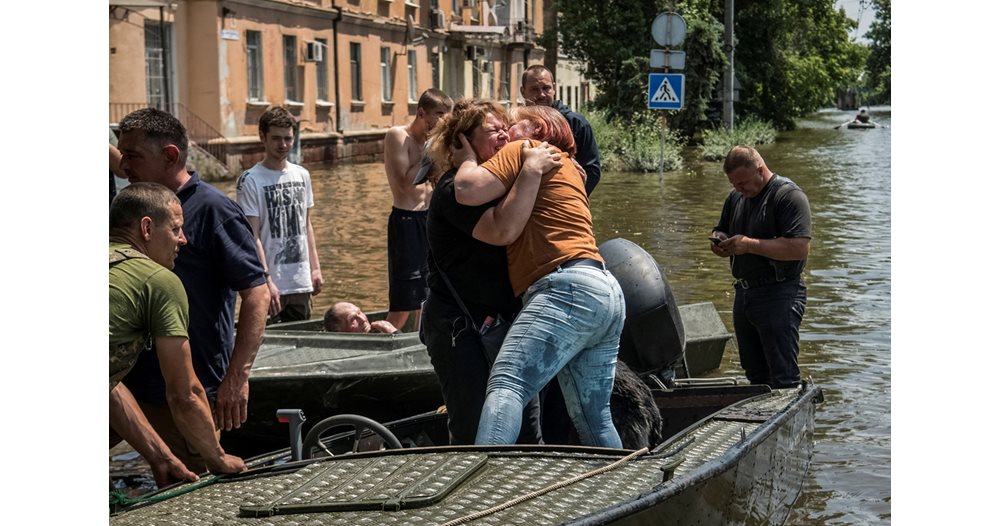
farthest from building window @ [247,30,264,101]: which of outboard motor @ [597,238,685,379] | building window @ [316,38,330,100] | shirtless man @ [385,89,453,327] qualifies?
outboard motor @ [597,238,685,379]

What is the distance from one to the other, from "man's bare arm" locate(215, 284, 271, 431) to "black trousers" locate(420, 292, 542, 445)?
627mm

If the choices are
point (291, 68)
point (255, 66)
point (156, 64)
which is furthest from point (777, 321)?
point (291, 68)

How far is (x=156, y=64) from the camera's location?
94.4 feet

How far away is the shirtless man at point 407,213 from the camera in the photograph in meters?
8.09

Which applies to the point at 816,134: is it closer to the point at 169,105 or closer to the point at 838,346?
the point at 169,105

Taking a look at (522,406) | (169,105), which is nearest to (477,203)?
(522,406)

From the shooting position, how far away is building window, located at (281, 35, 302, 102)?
1363 inches

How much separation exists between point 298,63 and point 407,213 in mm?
27163

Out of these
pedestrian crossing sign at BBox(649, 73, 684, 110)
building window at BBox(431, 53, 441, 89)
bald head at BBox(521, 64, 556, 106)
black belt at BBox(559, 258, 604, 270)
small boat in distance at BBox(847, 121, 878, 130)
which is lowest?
black belt at BBox(559, 258, 604, 270)

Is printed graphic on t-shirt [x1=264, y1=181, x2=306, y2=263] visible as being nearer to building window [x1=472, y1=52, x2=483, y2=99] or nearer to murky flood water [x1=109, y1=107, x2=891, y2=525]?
murky flood water [x1=109, y1=107, x2=891, y2=525]

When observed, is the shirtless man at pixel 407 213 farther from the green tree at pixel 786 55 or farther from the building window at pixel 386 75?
the green tree at pixel 786 55

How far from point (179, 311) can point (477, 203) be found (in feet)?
3.68

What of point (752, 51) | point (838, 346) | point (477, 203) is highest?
point (752, 51)

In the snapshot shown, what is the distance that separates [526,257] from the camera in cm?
491
